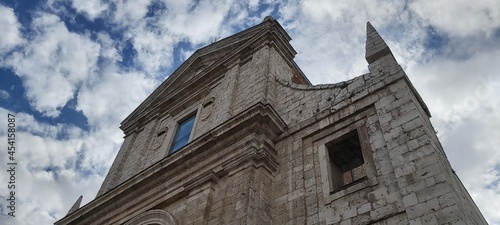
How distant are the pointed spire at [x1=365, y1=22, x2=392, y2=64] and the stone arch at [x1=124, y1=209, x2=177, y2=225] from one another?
560 cm

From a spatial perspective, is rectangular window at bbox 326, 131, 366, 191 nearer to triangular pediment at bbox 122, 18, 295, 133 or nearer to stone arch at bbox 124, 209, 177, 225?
stone arch at bbox 124, 209, 177, 225

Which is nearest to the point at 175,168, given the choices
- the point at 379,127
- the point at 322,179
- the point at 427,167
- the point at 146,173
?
the point at 146,173

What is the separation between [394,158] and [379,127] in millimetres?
965

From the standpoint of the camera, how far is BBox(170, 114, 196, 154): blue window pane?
1266cm

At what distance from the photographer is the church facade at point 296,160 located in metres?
6.31

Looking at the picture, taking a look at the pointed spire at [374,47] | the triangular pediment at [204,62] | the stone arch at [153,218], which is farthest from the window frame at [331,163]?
the triangular pediment at [204,62]

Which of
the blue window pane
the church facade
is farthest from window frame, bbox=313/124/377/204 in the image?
the blue window pane

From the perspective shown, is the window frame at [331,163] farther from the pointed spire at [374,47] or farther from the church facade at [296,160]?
the pointed spire at [374,47]

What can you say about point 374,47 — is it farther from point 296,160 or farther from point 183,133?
point 183,133

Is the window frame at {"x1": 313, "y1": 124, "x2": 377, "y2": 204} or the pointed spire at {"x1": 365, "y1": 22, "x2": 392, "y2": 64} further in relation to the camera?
the pointed spire at {"x1": 365, "y1": 22, "x2": 392, "y2": 64}

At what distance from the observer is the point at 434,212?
18.4ft

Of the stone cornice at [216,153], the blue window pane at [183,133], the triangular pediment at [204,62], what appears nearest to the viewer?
the stone cornice at [216,153]

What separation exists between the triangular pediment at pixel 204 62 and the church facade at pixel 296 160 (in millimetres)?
335

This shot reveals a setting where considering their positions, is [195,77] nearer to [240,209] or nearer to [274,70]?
[274,70]
